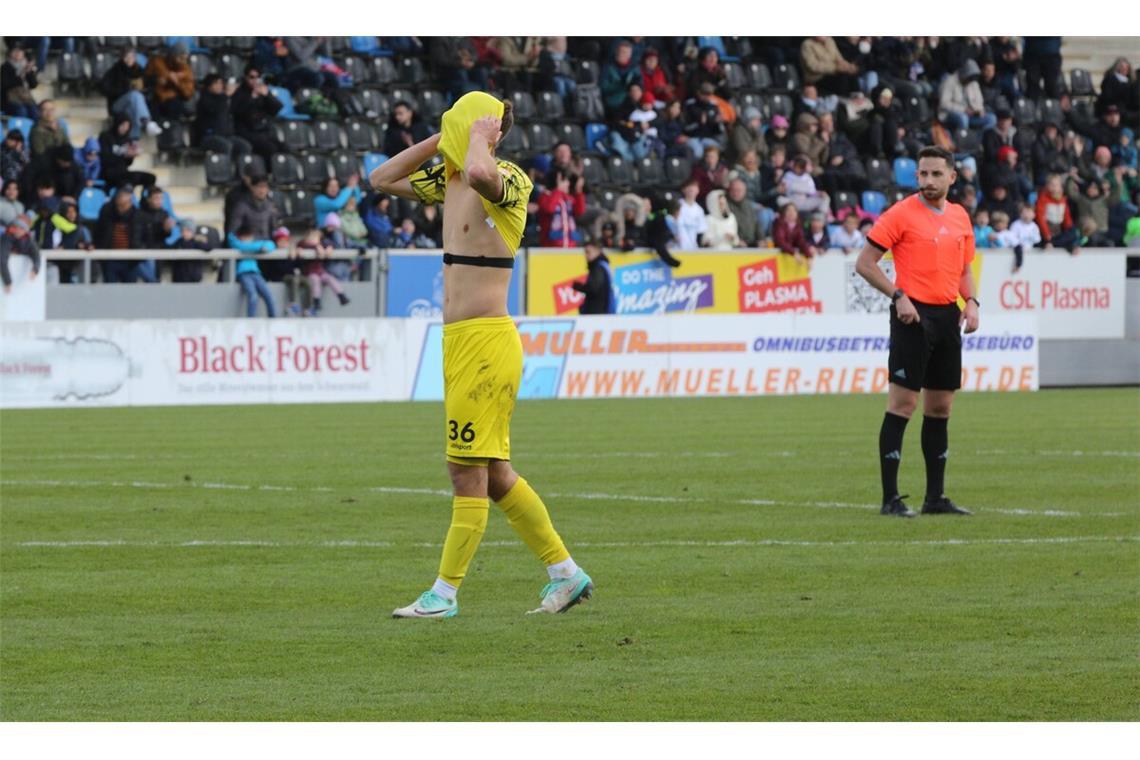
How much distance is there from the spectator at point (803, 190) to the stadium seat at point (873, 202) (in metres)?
1.57

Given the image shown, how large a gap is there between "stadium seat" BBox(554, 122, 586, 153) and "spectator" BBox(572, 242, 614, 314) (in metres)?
3.99

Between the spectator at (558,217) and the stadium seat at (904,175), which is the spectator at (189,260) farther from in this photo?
the stadium seat at (904,175)

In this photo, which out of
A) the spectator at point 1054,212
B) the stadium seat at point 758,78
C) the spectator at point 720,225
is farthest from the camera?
the stadium seat at point 758,78

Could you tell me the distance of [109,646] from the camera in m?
8.12

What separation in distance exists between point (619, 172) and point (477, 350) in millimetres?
24205

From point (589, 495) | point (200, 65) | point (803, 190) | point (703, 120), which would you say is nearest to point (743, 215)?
point (803, 190)

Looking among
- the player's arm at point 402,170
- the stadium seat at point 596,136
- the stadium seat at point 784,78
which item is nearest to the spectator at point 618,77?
the stadium seat at point 596,136

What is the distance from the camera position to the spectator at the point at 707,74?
33719mm

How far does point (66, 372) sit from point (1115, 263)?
53.8 ft

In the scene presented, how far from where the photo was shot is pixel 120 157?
93.4ft

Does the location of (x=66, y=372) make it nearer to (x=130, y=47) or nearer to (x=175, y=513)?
(x=130, y=47)

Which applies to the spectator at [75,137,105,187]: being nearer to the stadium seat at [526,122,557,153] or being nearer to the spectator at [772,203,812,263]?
the stadium seat at [526,122,557,153]

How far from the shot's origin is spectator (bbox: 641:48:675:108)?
3359 centimetres

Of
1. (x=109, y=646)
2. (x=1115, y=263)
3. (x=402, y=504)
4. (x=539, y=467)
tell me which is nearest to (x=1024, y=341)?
(x=1115, y=263)
